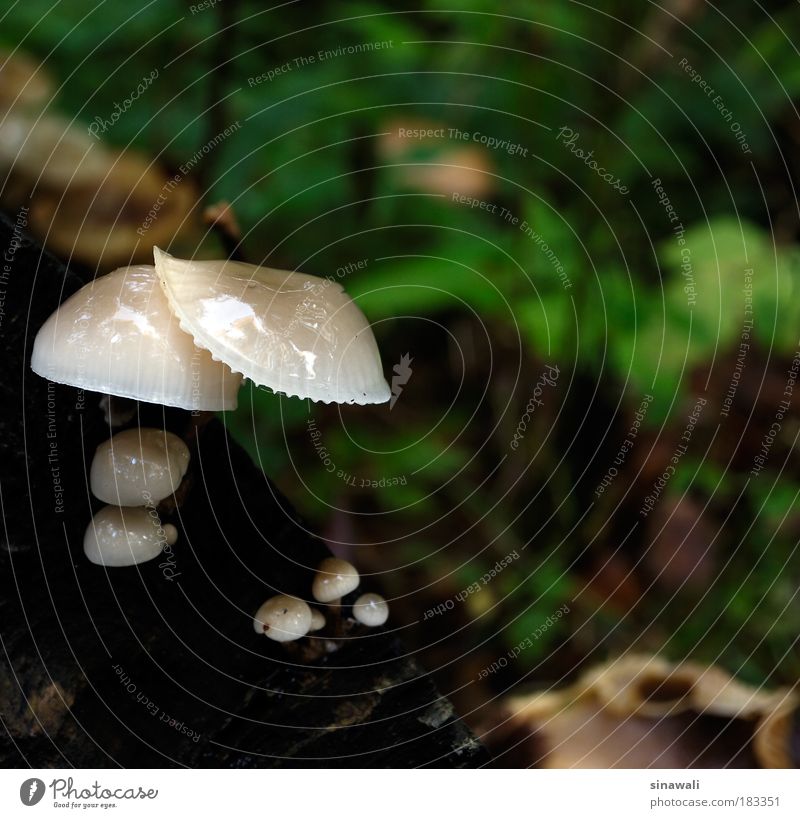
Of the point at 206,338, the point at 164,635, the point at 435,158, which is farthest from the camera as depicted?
the point at 435,158

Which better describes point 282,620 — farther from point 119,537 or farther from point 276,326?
point 276,326

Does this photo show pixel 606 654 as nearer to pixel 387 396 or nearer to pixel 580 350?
pixel 580 350

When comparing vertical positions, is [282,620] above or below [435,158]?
below

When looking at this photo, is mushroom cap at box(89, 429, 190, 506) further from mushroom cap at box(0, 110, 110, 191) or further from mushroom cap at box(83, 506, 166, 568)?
mushroom cap at box(0, 110, 110, 191)

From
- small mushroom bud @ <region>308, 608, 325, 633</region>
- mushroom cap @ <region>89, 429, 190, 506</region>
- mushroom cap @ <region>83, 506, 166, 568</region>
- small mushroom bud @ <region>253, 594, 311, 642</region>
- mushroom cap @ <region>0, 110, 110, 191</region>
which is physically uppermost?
mushroom cap @ <region>0, 110, 110, 191</region>

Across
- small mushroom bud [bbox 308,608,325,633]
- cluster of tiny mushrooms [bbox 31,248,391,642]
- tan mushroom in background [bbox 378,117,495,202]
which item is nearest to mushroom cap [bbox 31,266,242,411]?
cluster of tiny mushrooms [bbox 31,248,391,642]

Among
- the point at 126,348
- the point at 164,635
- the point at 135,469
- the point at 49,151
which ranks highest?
the point at 49,151

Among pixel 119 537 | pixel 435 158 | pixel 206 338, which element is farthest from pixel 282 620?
pixel 435 158
